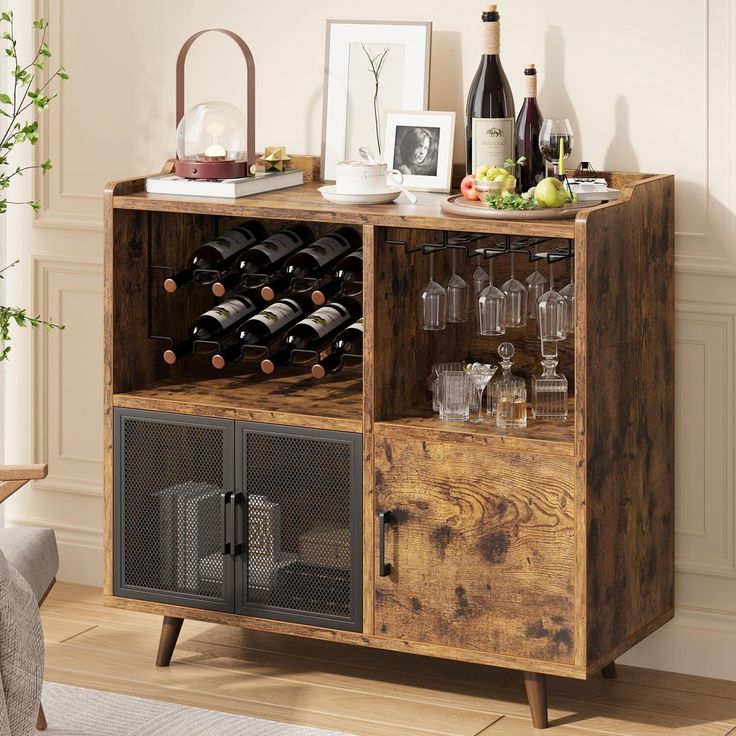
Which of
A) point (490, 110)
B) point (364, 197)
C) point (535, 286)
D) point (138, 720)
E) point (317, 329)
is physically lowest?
point (138, 720)

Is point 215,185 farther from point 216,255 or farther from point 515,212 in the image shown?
point 515,212

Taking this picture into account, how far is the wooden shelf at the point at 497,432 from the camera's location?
3338 mm

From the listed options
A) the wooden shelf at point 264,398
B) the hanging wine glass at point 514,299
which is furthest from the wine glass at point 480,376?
the wooden shelf at point 264,398

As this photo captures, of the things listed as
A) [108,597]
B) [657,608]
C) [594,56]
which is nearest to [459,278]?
[594,56]

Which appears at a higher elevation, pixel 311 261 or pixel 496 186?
pixel 496 186

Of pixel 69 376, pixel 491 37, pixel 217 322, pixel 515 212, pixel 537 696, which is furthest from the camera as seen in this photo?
pixel 69 376

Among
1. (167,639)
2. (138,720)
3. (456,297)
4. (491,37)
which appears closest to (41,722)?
(138,720)

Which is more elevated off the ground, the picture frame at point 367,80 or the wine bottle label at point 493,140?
the picture frame at point 367,80

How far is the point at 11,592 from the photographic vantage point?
3000mm

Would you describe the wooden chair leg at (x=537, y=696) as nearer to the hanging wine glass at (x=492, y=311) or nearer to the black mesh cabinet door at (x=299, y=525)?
the black mesh cabinet door at (x=299, y=525)

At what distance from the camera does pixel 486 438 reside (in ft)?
11.1

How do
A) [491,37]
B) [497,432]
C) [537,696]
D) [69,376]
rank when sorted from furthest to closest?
[69,376], [491,37], [537,696], [497,432]

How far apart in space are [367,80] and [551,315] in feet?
2.96

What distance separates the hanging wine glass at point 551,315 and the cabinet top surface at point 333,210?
0.67ft
